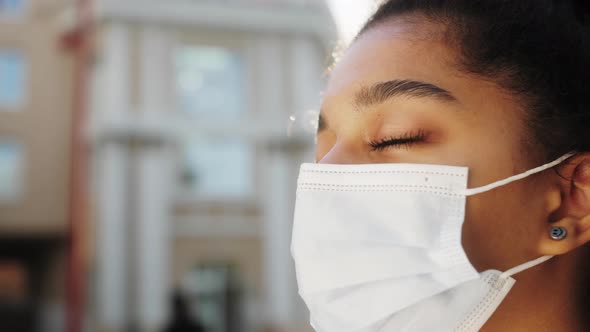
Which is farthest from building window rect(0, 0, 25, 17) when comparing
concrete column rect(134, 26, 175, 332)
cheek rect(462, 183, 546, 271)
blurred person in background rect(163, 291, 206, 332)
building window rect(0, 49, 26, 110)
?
cheek rect(462, 183, 546, 271)

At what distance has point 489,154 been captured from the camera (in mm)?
1270

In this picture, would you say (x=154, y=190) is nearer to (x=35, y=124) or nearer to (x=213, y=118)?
(x=213, y=118)

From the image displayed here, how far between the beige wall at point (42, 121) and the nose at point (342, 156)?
16.7 meters

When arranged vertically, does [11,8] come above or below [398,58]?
above

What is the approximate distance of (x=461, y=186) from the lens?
1.26 m

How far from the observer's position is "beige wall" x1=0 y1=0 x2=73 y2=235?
55.7ft

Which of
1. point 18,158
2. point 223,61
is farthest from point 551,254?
point 18,158

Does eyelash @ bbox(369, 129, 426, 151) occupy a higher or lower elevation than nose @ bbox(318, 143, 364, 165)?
higher

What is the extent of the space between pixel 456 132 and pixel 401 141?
4.1 inches

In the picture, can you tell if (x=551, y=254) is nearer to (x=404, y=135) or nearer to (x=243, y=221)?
(x=404, y=135)

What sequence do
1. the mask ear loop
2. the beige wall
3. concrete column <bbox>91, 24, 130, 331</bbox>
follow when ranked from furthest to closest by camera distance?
the beige wall < concrete column <bbox>91, 24, 130, 331</bbox> < the mask ear loop

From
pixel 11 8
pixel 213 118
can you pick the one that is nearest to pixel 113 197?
pixel 213 118

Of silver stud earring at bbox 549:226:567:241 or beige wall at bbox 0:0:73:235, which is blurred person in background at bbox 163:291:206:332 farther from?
beige wall at bbox 0:0:73:235

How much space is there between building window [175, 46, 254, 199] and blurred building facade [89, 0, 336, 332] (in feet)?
0.08
